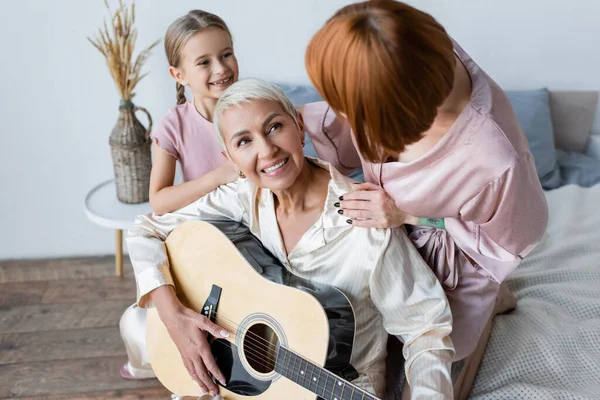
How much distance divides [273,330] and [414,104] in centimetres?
62

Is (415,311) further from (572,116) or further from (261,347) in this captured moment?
(572,116)

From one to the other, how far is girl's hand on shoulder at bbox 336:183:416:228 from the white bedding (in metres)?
0.47

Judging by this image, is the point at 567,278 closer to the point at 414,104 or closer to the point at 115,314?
the point at 414,104

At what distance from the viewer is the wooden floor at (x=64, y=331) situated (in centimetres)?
208

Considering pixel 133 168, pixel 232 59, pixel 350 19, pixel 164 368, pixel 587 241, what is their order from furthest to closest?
pixel 133 168
pixel 587 241
pixel 232 59
pixel 164 368
pixel 350 19

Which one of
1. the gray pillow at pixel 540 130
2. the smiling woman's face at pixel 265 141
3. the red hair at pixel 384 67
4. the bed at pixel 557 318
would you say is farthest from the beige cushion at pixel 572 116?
the red hair at pixel 384 67

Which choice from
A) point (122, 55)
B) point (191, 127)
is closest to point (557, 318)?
point (191, 127)

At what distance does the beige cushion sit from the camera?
8.66 ft

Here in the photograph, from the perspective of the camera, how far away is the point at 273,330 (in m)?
1.34

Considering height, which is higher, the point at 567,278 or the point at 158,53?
the point at 158,53

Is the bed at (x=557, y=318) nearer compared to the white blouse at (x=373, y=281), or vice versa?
the white blouse at (x=373, y=281)

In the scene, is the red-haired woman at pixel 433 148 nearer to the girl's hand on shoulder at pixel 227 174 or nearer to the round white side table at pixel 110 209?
the girl's hand on shoulder at pixel 227 174

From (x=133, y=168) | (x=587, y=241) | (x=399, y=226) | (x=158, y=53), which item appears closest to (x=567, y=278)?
(x=587, y=241)

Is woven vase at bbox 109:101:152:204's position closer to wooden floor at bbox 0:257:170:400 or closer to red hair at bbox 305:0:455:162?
wooden floor at bbox 0:257:170:400
